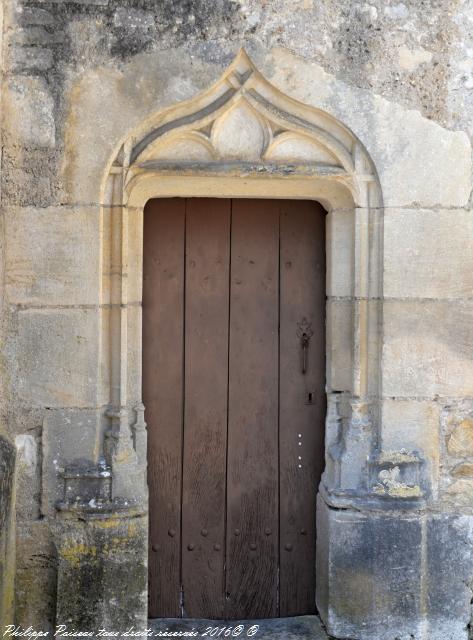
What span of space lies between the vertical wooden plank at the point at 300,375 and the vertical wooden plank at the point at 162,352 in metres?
0.49

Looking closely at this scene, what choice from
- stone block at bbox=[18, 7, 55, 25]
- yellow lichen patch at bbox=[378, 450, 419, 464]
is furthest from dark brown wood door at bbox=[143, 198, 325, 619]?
stone block at bbox=[18, 7, 55, 25]

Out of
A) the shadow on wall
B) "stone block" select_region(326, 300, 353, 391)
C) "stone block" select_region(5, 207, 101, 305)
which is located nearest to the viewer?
the shadow on wall

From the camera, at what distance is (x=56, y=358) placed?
3697 mm

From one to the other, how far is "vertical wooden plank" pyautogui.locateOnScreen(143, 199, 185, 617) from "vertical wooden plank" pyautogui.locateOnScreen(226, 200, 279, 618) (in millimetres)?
252

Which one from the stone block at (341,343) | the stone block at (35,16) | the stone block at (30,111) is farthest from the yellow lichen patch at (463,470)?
the stone block at (35,16)

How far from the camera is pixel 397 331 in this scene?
3.77 m

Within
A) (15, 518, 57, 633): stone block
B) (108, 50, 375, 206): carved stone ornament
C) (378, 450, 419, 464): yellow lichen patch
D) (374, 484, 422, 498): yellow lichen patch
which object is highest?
(108, 50, 375, 206): carved stone ornament

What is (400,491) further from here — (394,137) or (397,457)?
(394,137)

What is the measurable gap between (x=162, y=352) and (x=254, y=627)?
1336 millimetres

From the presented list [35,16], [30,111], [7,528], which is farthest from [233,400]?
[35,16]

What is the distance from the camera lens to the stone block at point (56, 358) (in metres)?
3.69

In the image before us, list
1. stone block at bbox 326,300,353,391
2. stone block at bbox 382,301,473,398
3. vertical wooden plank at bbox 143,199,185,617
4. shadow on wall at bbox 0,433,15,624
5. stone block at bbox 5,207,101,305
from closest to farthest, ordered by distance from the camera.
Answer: shadow on wall at bbox 0,433,15,624 < stone block at bbox 5,207,101,305 < stone block at bbox 382,301,473,398 < stone block at bbox 326,300,353,391 < vertical wooden plank at bbox 143,199,185,617

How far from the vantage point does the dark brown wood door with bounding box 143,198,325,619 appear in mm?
4078

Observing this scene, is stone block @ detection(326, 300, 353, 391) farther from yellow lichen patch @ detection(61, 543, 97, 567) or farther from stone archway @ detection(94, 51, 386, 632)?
yellow lichen patch @ detection(61, 543, 97, 567)
